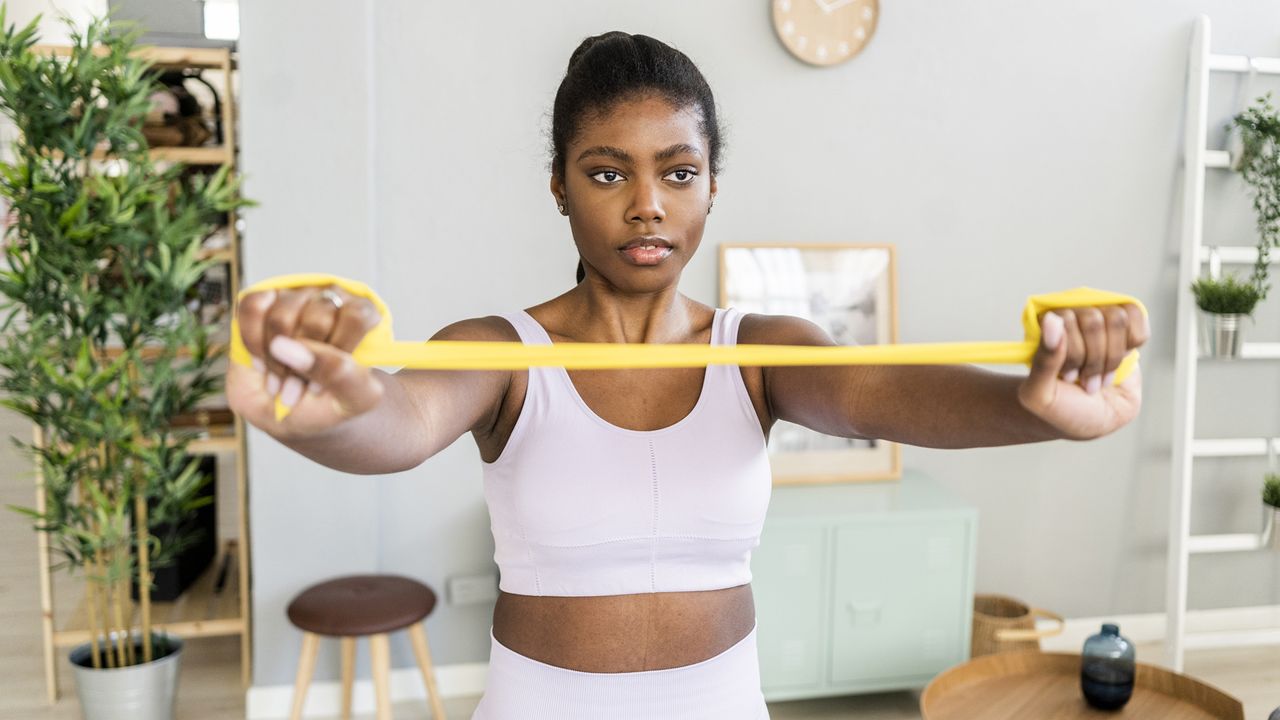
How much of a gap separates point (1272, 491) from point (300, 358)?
3630mm

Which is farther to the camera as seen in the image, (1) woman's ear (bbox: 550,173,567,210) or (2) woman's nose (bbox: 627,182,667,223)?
(1) woman's ear (bbox: 550,173,567,210)

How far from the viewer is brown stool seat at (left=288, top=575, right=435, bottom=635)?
2660mm

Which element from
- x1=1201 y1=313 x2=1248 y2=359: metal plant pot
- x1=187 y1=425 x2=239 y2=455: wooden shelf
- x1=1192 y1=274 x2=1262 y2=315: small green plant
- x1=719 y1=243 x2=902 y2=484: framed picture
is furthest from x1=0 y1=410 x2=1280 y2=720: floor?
x1=1192 y1=274 x2=1262 y2=315: small green plant

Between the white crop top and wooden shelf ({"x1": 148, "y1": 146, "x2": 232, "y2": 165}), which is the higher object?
wooden shelf ({"x1": 148, "y1": 146, "x2": 232, "y2": 165})

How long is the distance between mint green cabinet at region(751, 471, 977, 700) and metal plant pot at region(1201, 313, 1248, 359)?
1.10 m

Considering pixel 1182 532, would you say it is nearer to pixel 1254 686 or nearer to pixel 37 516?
pixel 1254 686

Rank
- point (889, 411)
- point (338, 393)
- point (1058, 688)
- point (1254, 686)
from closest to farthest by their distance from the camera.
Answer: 1. point (338, 393)
2. point (889, 411)
3. point (1058, 688)
4. point (1254, 686)

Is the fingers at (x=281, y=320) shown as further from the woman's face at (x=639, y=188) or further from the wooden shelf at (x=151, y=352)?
the wooden shelf at (x=151, y=352)

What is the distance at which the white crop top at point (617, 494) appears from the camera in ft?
3.34

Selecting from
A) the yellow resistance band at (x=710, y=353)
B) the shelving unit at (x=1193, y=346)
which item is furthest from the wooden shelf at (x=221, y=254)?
the shelving unit at (x=1193, y=346)

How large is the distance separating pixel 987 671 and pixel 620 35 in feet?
6.20

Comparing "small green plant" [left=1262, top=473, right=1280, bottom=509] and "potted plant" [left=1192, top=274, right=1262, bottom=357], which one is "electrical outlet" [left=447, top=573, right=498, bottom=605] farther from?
"small green plant" [left=1262, top=473, right=1280, bottom=509]

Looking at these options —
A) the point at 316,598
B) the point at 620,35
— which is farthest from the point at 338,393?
the point at 316,598

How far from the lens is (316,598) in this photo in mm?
2795
